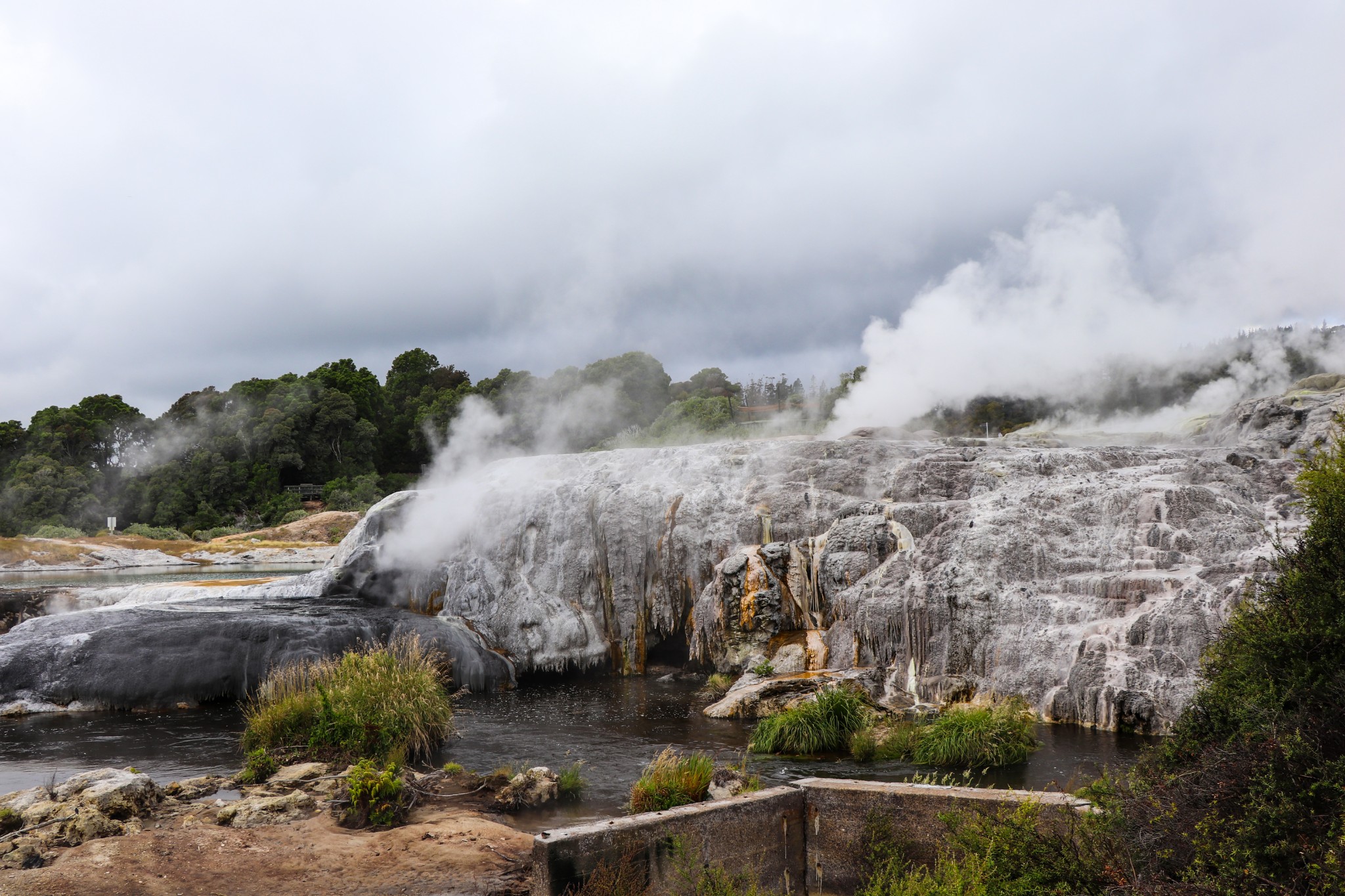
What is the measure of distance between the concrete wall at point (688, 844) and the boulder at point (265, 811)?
155 inches

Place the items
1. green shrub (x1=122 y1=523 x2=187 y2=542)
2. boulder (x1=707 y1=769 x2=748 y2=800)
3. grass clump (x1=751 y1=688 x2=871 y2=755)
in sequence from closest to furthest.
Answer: boulder (x1=707 y1=769 x2=748 y2=800), grass clump (x1=751 y1=688 x2=871 y2=755), green shrub (x1=122 y1=523 x2=187 y2=542)

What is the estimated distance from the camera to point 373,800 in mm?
8891

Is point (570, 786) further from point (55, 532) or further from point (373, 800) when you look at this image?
point (55, 532)

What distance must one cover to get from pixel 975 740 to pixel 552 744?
5865 millimetres

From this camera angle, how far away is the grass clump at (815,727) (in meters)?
12.0

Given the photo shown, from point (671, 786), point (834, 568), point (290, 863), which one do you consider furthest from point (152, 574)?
point (671, 786)

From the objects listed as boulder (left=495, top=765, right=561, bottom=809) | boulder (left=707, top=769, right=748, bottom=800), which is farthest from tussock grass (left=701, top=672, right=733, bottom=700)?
boulder (left=707, top=769, right=748, bottom=800)

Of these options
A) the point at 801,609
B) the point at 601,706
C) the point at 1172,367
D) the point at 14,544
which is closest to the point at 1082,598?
the point at 801,609

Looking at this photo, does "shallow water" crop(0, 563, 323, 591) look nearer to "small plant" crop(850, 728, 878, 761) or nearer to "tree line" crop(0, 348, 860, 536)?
"tree line" crop(0, 348, 860, 536)

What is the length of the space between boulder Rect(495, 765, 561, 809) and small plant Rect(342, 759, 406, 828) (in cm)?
111

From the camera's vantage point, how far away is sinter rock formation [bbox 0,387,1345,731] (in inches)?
544

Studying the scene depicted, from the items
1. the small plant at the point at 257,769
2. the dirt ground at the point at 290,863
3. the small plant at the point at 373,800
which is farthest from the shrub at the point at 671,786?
the small plant at the point at 257,769

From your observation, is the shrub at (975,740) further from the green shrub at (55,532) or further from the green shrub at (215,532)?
the green shrub at (215,532)

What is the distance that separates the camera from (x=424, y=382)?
238ft
